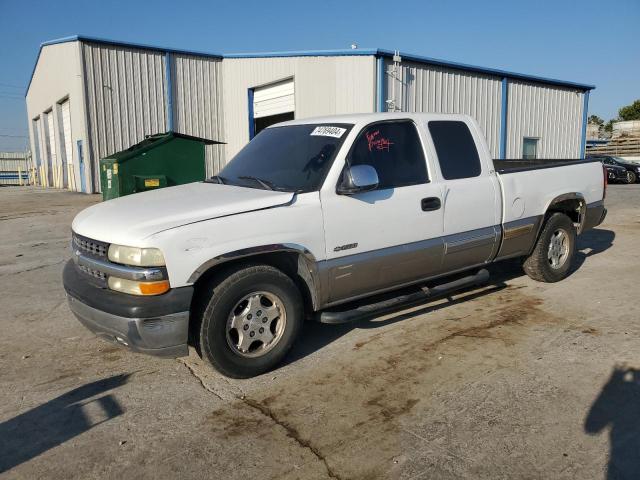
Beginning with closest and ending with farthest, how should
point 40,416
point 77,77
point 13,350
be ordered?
1. point 40,416
2. point 13,350
3. point 77,77

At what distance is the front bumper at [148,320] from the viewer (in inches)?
135

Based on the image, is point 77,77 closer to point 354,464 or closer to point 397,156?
point 397,156

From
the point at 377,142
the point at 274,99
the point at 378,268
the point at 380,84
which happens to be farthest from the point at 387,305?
the point at 274,99

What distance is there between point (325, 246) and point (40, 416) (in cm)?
221

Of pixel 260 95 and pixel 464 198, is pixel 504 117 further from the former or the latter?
pixel 464 198

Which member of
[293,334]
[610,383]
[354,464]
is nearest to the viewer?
[354,464]

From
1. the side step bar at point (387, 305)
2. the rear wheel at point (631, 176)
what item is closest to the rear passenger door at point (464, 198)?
the side step bar at point (387, 305)

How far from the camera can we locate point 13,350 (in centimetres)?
458

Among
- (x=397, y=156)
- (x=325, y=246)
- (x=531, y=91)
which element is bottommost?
(x=325, y=246)

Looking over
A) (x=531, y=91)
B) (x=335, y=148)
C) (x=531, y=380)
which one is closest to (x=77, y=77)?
(x=531, y=91)

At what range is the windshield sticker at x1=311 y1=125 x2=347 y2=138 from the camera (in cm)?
442

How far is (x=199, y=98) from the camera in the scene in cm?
2181

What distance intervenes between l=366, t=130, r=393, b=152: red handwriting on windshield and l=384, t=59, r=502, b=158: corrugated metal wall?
10.9 meters

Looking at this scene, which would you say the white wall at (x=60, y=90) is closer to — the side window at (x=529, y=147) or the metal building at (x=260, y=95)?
the metal building at (x=260, y=95)
